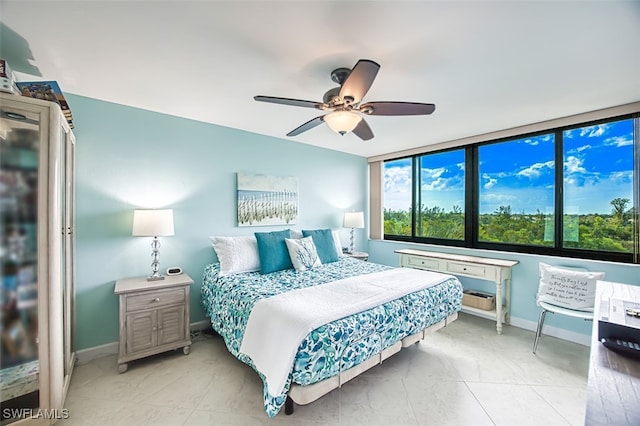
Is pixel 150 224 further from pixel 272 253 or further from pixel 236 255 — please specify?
pixel 272 253

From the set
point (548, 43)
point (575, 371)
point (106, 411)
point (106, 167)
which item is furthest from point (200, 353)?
point (548, 43)

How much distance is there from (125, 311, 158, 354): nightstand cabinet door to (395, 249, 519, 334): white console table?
3.29 metres

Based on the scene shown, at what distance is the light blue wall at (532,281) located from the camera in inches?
107

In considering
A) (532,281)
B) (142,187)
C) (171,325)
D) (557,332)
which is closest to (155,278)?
(171,325)

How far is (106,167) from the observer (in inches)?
105

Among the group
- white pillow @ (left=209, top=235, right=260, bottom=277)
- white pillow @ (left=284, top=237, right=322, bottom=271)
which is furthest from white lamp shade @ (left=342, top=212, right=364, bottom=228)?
white pillow @ (left=209, top=235, right=260, bottom=277)

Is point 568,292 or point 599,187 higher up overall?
point 599,187

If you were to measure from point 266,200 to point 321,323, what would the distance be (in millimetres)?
2315

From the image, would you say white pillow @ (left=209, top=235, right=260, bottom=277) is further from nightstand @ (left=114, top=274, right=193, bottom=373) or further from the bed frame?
the bed frame

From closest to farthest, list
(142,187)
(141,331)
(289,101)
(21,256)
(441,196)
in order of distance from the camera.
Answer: (21,256), (289,101), (141,331), (142,187), (441,196)

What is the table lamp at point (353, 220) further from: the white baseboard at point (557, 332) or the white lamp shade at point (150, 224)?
the white lamp shade at point (150, 224)

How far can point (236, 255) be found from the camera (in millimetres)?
2980

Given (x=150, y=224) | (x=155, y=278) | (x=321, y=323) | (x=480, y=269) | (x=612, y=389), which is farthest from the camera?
(x=480, y=269)

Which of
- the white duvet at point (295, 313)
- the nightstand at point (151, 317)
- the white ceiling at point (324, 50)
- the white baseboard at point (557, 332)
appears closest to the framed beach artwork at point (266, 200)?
the white ceiling at point (324, 50)
